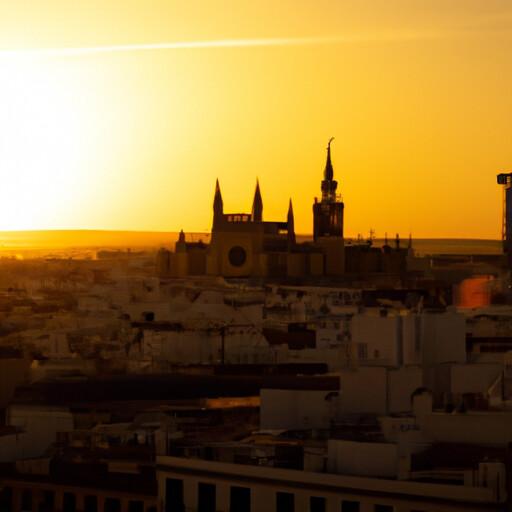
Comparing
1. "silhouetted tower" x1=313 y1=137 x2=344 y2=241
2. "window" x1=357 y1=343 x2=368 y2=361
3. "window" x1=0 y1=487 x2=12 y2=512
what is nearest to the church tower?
"silhouetted tower" x1=313 y1=137 x2=344 y2=241

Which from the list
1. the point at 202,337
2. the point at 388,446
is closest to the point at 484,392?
the point at 388,446

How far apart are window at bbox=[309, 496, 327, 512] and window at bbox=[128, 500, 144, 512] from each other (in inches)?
92.5

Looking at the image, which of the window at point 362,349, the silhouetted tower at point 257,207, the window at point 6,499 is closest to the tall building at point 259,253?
the silhouetted tower at point 257,207

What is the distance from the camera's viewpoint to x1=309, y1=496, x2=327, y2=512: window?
64.8ft

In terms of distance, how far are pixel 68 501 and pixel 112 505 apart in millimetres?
630

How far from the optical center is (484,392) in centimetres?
2617

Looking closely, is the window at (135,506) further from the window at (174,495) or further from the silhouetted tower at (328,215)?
the silhouetted tower at (328,215)

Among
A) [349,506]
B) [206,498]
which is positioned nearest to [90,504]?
[206,498]

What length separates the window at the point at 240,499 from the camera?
66.6 feet

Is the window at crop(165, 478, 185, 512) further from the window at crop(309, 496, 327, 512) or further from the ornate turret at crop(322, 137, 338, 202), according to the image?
the ornate turret at crop(322, 137, 338, 202)

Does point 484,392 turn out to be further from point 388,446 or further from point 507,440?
point 388,446

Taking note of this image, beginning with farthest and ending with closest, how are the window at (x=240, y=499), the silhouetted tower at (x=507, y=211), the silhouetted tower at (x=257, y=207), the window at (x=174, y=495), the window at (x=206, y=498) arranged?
1. the silhouetted tower at (x=257, y=207)
2. the silhouetted tower at (x=507, y=211)
3. the window at (x=174, y=495)
4. the window at (x=206, y=498)
5. the window at (x=240, y=499)

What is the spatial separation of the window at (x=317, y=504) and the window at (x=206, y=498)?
1.26 meters

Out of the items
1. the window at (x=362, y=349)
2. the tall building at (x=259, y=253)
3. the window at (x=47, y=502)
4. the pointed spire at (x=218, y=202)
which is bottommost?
the window at (x=47, y=502)
